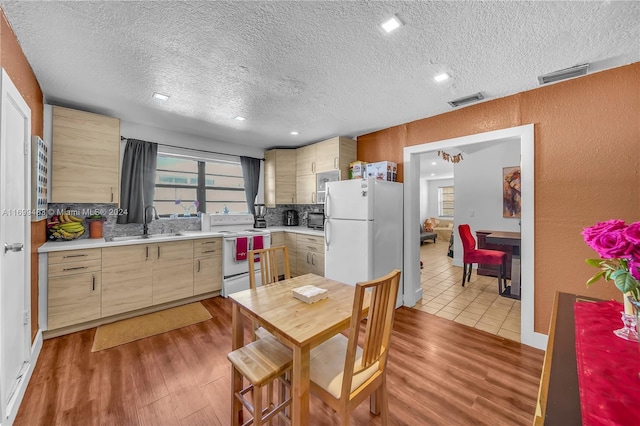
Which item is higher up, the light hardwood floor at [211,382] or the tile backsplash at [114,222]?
the tile backsplash at [114,222]

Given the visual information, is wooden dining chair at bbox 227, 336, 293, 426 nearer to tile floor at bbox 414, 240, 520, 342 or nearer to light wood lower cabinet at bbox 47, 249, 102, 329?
light wood lower cabinet at bbox 47, 249, 102, 329

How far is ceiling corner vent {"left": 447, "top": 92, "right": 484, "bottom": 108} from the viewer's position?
2.61m

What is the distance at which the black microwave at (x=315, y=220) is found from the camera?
4.50 m

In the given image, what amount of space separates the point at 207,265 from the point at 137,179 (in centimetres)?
156

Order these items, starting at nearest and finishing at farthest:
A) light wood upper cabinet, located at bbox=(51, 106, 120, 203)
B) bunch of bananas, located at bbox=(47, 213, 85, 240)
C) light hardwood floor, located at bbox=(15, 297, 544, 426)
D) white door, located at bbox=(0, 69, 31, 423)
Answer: white door, located at bbox=(0, 69, 31, 423), light hardwood floor, located at bbox=(15, 297, 544, 426), light wood upper cabinet, located at bbox=(51, 106, 120, 203), bunch of bananas, located at bbox=(47, 213, 85, 240)

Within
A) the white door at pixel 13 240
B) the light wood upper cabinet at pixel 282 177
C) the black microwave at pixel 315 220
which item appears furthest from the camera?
the light wood upper cabinet at pixel 282 177

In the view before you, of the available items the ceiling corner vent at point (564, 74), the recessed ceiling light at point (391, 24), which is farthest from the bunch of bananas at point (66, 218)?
the ceiling corner vent at point (564, 74)

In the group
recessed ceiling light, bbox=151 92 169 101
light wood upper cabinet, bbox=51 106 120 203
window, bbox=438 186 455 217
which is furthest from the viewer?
window, bbox=438 186 455 217

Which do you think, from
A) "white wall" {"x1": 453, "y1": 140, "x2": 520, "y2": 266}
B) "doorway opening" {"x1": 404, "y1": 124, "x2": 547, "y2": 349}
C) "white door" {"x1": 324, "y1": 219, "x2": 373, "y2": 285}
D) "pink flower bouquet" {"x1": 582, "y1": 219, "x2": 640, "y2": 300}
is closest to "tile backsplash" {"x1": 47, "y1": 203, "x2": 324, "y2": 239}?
"white door" {"x1": 324, "y1": 219, "x2": 373, "y2": 285}

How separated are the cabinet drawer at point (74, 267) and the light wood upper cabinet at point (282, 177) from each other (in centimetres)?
265

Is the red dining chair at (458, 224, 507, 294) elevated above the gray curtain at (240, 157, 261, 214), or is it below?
below

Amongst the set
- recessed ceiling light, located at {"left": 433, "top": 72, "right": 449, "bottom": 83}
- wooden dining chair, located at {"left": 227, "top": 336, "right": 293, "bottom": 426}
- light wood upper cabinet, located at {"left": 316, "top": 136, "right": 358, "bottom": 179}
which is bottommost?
wooden dining chair, located at {"left": 227, "top": 336, "right": 293, "bottom": 426}

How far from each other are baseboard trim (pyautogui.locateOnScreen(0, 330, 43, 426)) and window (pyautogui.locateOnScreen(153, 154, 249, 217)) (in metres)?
2.01

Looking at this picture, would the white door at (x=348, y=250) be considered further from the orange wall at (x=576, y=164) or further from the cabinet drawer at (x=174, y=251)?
the cabinet drawer at (x=174, y=251)
